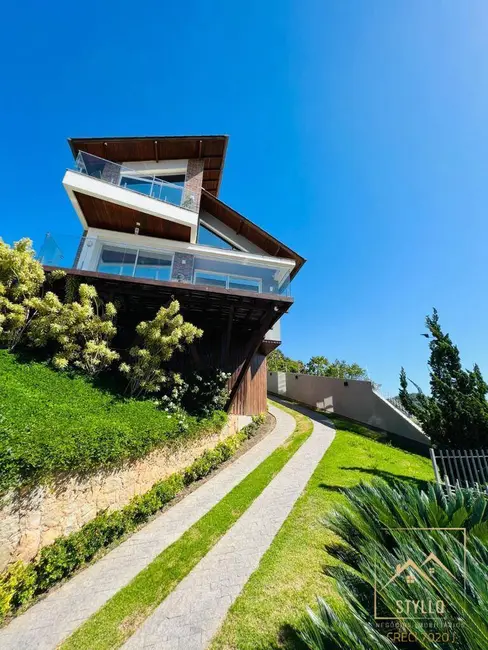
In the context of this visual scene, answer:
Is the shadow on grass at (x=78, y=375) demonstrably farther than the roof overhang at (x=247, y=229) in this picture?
No

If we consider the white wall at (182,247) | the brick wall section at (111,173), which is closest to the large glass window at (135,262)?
the white wall at (182,247)

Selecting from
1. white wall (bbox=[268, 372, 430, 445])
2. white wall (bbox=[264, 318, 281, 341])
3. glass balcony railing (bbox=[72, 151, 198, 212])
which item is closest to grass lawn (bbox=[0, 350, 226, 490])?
white wall (bbox=[264, 318, 281, 341])

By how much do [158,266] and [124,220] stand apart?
403 centimetres

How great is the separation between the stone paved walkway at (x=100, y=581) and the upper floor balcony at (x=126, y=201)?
12021 mm

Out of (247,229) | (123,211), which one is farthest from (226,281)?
(247,229)

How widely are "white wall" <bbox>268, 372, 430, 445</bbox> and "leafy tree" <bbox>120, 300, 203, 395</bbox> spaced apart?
13.9m

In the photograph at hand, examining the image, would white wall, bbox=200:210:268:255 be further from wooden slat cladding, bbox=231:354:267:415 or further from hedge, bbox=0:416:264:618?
hedge, bbox=0:416:264:618

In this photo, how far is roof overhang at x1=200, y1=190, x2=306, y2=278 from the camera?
16422 millimetres

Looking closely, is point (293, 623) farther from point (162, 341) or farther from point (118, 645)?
point (162, 341)

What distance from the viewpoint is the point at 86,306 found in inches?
356

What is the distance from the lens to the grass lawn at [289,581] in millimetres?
3793

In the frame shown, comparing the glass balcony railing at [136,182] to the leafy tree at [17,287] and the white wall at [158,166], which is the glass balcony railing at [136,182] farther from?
the leafy tree at [17,287]

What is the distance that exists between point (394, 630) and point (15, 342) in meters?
10.9

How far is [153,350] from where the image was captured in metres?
9.79
